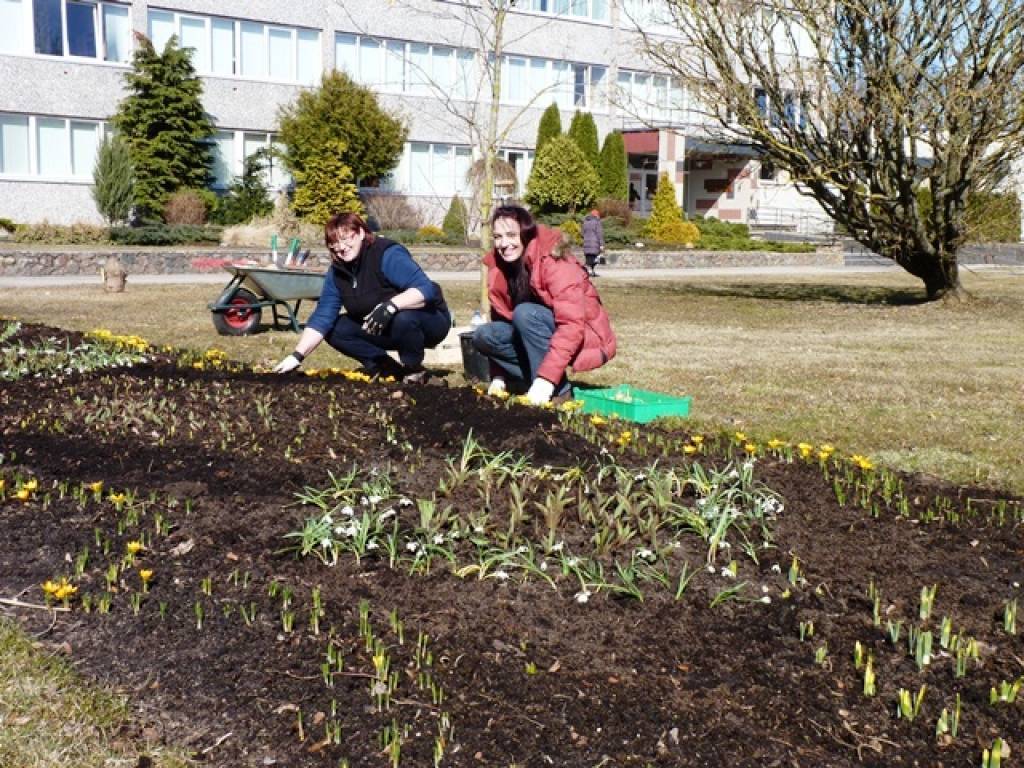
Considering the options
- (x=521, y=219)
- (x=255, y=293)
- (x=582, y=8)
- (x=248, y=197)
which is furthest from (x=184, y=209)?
(x=521, y=219)

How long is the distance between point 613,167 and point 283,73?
36.6 feet

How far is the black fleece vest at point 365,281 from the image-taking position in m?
7.14

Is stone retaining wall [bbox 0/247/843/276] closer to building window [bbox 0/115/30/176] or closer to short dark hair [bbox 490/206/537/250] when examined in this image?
building window [bbox 0/115/30/176]

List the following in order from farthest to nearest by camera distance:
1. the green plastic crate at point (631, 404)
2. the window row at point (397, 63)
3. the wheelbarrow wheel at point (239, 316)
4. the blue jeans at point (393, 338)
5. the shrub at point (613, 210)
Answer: the shrub at point (613, 210) → the window row at point (397, 63) → the wheelbarrow wheel at point (239, 316) → the blue jeans at point (393, 338) → the green plastic crate at point (631, 404)

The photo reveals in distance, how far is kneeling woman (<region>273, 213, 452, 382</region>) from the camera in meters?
6.91

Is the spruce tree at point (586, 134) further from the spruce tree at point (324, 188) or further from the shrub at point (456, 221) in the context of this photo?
the spruce tree at point (324, 188)

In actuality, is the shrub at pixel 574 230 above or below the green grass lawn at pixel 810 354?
above

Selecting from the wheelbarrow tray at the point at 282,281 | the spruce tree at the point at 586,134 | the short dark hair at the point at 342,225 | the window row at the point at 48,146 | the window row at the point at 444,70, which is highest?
the window row at the point at 444,70

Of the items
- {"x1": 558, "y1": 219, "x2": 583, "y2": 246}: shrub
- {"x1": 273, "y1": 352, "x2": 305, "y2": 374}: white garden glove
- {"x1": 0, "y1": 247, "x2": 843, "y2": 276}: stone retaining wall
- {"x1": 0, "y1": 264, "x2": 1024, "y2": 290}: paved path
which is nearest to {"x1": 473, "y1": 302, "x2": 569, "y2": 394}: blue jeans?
{"x1": 273, "y1": 352, "x2": 305, "y2": 374}: white garden glove

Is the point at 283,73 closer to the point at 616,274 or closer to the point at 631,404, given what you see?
the point at 616,274

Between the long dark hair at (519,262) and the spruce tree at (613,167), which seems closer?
the long dark hair at (519,262)

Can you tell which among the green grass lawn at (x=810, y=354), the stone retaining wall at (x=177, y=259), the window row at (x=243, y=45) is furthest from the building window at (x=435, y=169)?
the green grass lawn at (x=810, y=354)

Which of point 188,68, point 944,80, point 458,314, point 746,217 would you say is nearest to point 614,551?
point 458,314

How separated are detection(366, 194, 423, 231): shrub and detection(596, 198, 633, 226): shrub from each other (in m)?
6.01
